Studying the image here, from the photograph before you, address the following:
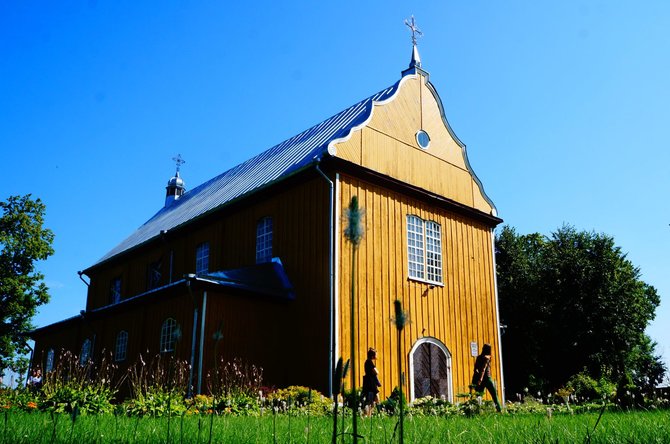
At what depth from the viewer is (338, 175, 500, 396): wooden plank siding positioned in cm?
1606

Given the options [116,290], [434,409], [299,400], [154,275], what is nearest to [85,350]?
[154,275]

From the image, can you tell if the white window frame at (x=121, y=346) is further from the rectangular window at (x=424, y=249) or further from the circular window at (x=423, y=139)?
the circular window at (x=423, y=139)

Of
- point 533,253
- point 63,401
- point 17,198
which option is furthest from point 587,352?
point 17,198

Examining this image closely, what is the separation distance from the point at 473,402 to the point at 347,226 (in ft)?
27.0

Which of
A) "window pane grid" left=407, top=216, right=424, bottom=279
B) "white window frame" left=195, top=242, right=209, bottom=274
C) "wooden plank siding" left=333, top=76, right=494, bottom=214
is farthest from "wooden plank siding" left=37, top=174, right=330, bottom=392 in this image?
"window pane grid" left=407, top=216, right=424, bottom=279

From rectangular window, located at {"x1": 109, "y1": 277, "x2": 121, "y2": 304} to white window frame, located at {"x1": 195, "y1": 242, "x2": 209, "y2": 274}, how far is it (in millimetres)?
7688

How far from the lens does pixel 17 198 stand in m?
36.0

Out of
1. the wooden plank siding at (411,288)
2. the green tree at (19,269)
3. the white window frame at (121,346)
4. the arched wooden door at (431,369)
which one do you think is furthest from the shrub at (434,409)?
the green tree at (19,269)

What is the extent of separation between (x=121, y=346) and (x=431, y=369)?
34.3 feet

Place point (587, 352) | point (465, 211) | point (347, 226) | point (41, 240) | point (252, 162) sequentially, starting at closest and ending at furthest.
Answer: point (347, 226) → point (465, 211) → point (252, 162) → point (587, 352) → point (41, 240)

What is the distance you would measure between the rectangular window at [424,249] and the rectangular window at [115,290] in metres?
16.0

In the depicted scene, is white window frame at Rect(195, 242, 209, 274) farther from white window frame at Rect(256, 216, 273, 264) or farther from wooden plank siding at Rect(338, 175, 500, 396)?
wooden plank siding at Rect(338, 175, 500, 396)

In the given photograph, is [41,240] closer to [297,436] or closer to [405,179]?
[405,179]

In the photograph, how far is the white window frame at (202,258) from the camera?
21.8m
